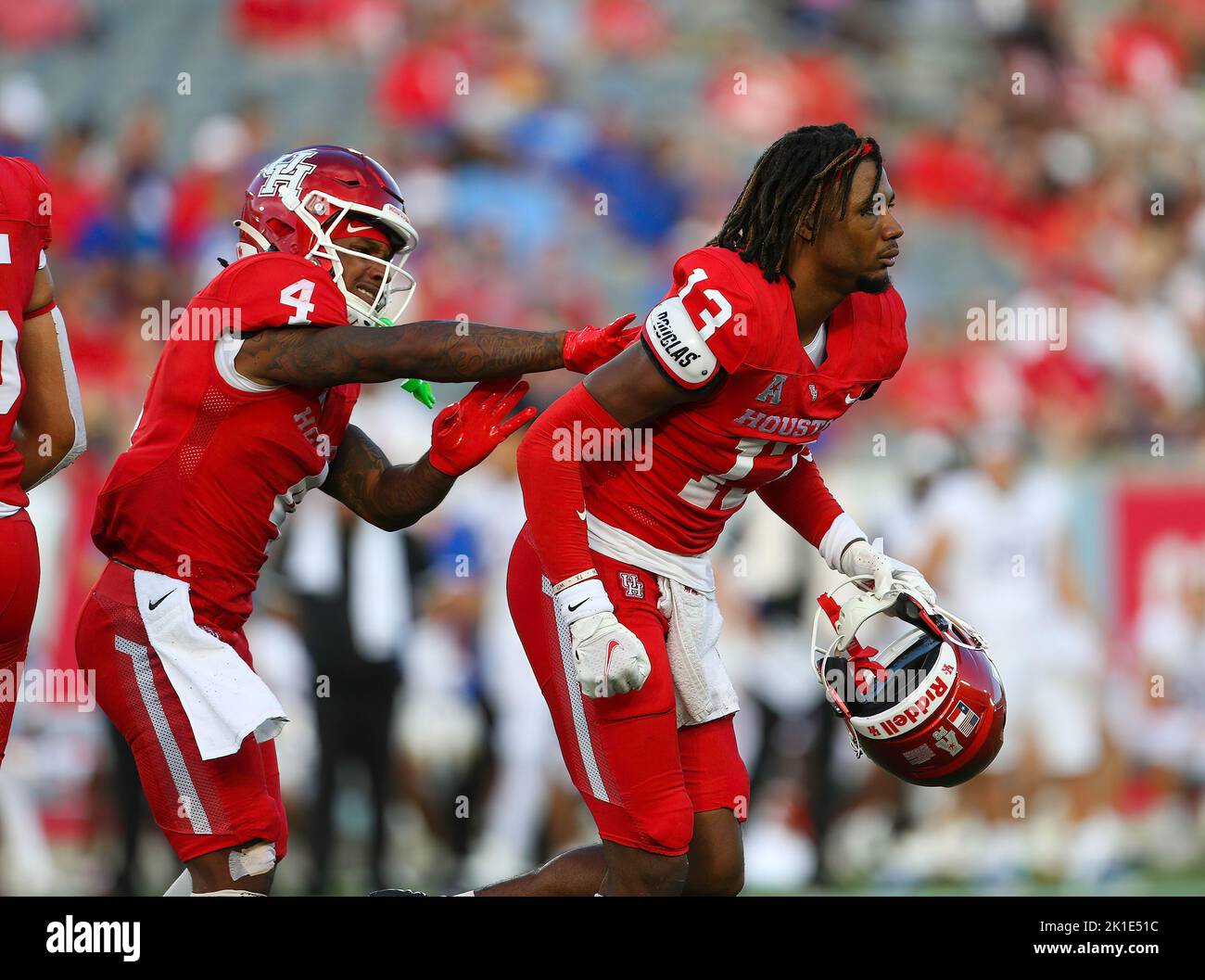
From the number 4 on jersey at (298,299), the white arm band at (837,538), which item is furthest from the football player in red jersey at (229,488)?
the white arm band at (837,538)

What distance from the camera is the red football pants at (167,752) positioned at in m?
3.77

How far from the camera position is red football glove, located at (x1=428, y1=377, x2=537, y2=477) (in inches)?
159

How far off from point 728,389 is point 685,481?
0.28m

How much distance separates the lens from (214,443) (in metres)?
3.83

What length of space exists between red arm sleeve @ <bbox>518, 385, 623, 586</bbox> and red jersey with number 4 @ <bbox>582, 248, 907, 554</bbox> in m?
0.20

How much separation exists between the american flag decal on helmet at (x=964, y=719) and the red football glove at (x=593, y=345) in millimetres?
1199

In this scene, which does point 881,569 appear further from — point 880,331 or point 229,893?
point 229,893

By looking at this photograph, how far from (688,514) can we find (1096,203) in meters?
6.75

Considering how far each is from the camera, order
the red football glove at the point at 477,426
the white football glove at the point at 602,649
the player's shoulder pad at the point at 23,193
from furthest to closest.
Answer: the red football glove at the point at 477,426 → the white football glove at the point at 602,649 → the player's shoulder pad at the point at 23,193

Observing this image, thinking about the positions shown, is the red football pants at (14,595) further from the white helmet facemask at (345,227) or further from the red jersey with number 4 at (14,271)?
the white helmet facemask at (345,227)

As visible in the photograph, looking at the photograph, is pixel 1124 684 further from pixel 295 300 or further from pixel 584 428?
pixel 295 300

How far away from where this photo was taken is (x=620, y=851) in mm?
3943

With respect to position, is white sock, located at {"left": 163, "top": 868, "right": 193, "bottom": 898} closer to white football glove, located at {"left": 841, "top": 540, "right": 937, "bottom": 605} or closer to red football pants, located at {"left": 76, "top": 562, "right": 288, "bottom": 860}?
red football pants, located at {"left": 76, "top": 562, "right": 288, "bottom": 860}
